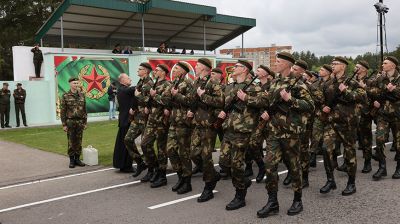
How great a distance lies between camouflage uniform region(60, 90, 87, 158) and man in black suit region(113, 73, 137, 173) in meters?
1.14

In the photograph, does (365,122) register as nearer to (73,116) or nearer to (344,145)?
(344,145)

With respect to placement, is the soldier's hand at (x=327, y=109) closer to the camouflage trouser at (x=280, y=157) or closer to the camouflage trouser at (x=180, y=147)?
the camouflage trouser at (x=280, y=157)

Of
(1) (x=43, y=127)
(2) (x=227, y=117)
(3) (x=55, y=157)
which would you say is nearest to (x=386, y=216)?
(2) (x=227, y=117)

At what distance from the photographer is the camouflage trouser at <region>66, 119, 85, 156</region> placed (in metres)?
8.91

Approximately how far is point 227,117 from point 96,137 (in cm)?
893

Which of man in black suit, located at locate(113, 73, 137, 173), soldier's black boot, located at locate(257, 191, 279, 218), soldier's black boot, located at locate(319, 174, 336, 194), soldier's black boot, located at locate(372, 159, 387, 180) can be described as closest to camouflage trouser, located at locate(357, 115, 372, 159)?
soldier's black boot, located at locate(372, 159, 387, 180)

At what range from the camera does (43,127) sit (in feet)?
57.7

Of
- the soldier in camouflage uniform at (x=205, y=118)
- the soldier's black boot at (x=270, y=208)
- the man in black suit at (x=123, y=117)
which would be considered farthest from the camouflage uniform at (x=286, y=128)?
the man in black suit at (x=123, y=117)

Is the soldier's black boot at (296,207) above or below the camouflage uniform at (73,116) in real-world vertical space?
below

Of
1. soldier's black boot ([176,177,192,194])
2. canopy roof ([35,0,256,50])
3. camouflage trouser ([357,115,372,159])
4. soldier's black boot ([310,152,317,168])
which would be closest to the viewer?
soldier's black boot ([176,177,192,194])

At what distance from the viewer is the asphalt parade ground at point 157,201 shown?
17.6 feet

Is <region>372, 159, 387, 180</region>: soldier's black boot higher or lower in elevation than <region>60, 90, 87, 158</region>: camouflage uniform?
lower

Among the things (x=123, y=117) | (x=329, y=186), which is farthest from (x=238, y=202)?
(x=123, y=117)

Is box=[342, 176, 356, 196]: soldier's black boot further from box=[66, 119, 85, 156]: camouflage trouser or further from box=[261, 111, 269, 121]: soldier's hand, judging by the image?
box=[66, 119, 85, 156]: camouflage trouser
